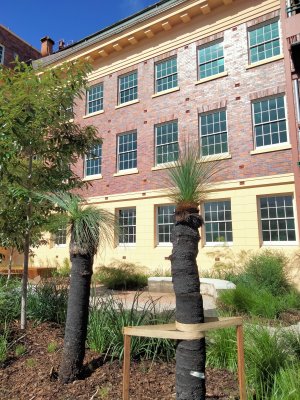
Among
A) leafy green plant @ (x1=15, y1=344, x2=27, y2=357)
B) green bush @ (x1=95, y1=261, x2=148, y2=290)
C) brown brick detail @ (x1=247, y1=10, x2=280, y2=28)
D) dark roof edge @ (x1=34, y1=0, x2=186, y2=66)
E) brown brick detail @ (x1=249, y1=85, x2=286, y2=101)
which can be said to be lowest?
leafy green plant @ (x1=15, y1=344, x2=27, y2=357)

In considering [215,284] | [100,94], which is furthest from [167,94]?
[215,284]

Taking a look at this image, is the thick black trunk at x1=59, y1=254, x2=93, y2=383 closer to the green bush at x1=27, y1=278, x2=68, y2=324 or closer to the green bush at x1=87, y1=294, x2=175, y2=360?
the green bush at x1=87, y1=294, x2=175, y2=360

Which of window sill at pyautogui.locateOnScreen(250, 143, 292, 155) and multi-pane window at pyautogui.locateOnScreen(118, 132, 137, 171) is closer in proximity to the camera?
window sill at pyautogui.locateOnScreen(250, 143, 292, 155)

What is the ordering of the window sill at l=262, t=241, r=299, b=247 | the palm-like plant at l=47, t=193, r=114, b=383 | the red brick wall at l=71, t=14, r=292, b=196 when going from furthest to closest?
1. the red brick wall at l=71, t=14, r=292, b=196
2. the window sill at l=262, t=241, r=299, b=247
3. the palm-like plant at l=47, t=193, r=114, b=383

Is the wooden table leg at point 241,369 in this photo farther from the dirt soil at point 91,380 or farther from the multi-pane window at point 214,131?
the multi-pane window at point 214,131

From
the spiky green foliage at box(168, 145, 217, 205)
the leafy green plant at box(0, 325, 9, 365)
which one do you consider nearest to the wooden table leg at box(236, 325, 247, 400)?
the spiky green foliage at box(168, 145, 217, 205)

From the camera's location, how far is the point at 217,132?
14625mm

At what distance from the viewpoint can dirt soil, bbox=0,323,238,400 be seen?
349 centimetres

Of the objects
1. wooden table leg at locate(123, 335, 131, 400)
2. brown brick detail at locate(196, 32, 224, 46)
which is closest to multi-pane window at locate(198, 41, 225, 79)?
brown brick detail at locate(196, 32, 224, 46)

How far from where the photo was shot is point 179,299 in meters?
2.63

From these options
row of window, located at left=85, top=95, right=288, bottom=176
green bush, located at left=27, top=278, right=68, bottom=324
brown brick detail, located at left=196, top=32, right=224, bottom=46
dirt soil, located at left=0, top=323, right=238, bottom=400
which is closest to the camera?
dirt soil, located at left=0, top=323, right=238, bottom=400

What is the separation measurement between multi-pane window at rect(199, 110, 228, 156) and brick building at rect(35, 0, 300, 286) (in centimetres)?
4

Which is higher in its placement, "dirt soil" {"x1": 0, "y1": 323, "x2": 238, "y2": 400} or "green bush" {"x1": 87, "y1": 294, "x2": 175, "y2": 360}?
"green bush" {"x1": 87, "y1": 294, "x2": 175, "y2": 360}

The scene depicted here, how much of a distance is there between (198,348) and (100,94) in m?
18.3
